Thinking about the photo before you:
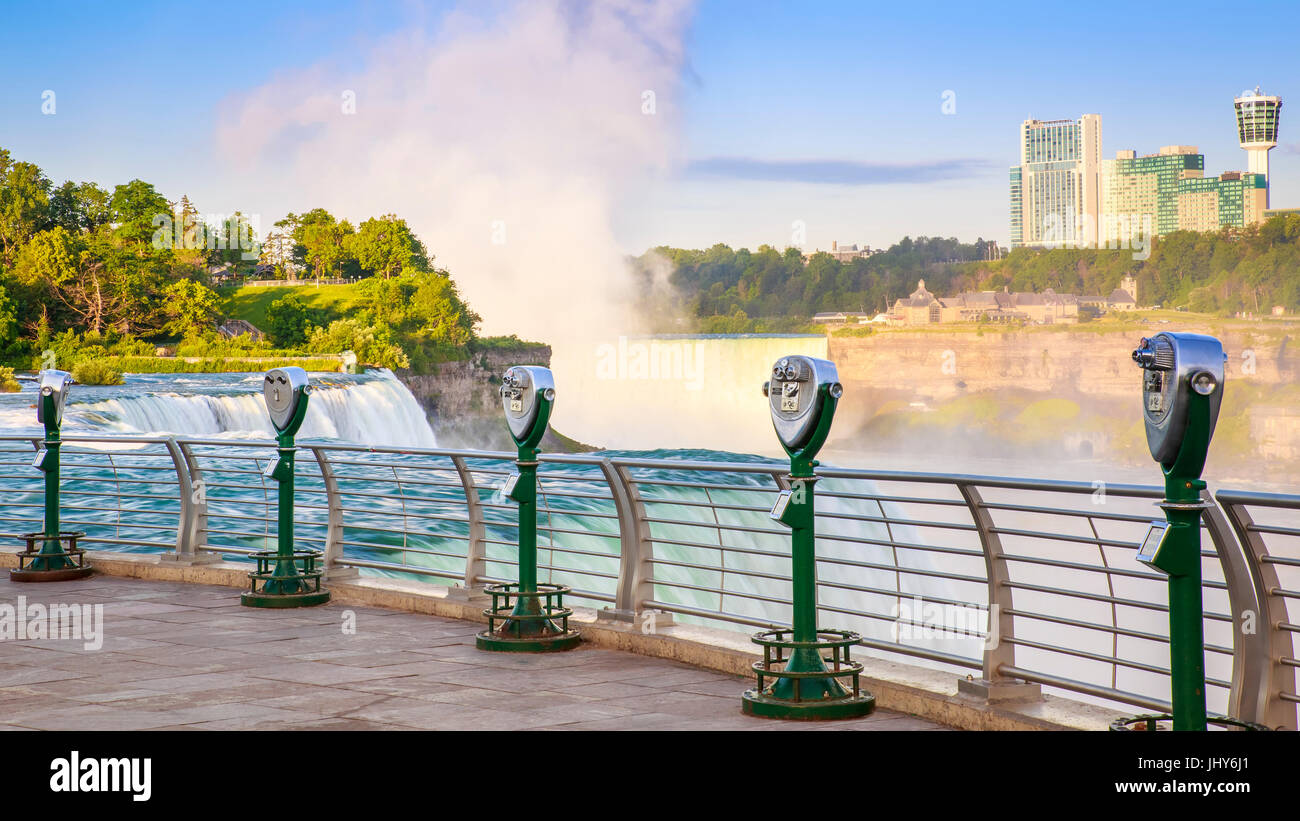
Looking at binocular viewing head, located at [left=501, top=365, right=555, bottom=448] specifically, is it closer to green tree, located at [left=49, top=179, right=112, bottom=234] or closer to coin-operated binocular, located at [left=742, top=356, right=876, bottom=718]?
coin-operated binocular, located at [left=742, top=356, right=876, bottom=718]

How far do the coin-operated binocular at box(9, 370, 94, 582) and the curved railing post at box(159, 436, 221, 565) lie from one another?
724 mm

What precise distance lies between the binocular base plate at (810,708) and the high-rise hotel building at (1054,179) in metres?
134

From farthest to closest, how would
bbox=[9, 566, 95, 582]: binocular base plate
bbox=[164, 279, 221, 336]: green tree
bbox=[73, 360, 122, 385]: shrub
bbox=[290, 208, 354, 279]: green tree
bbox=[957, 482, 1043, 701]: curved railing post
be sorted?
bbox=[290, 208, 354, 279]: green tree
bbox=[164, 279, 221, 336]: green tree
bbox=[73, 360, 122, 385]: shrub
bbox=[9, 566, 95, 582]: binocular base plate
bbox=[957, 482, 1043, 701]: curved railing post

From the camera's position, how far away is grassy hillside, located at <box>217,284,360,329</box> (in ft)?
377

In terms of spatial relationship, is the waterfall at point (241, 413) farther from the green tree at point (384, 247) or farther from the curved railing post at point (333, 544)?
the green tree at point (384, 247)

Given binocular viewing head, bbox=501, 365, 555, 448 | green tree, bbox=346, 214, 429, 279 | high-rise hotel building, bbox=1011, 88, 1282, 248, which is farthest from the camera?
green tree, bbox=346, 214, 429, 279

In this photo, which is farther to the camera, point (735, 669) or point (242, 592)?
point (242, 592)

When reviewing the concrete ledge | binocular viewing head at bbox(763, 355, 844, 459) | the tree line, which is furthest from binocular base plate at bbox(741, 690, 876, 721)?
the tree line

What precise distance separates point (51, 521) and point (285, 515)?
2825 millimetres

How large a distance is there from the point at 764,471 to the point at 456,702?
6.07ft

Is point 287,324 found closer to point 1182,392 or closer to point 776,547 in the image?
point 776,547
